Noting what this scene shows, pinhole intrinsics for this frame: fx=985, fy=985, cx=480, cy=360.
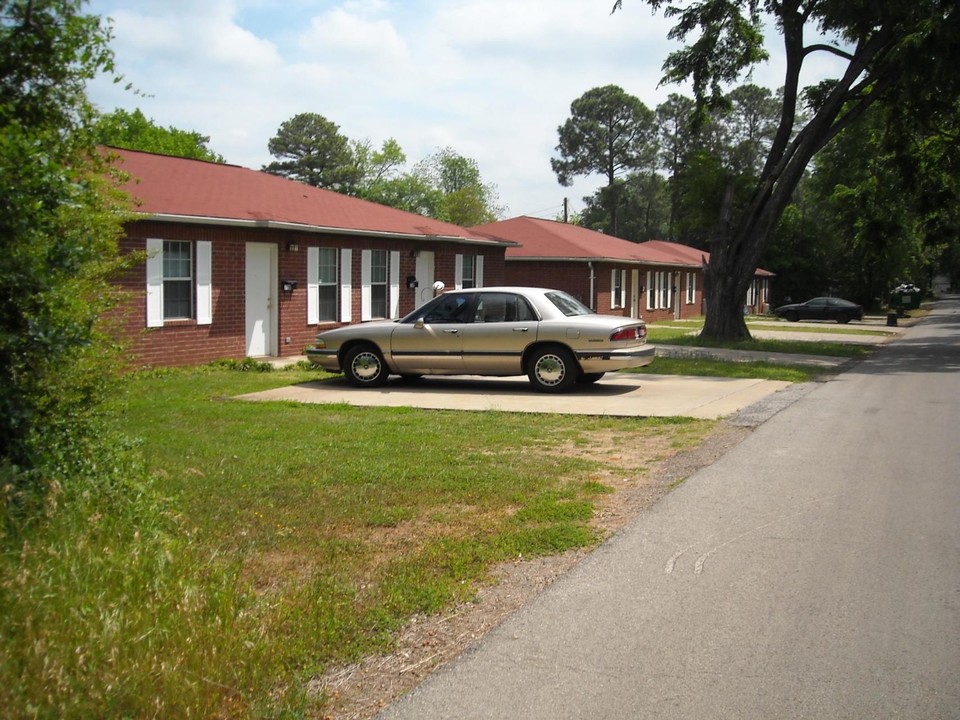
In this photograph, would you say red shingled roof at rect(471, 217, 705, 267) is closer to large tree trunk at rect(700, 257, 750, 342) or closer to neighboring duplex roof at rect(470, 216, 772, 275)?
neighboring duplex roof at rect(470, 216, 772, 275)

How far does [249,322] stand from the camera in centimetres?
1942

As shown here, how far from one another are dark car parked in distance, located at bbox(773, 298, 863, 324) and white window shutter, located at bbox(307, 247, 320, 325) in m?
36.8

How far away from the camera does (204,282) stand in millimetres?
18156

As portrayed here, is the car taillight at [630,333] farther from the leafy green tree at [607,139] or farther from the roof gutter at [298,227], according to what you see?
the leafy green tree at [607,139]

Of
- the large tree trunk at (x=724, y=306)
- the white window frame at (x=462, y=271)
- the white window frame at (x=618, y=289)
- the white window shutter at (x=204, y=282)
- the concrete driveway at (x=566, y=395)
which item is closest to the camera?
the concrete driveway at (x=566, y=395)

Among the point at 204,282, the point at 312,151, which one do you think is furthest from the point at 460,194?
the point at 204,282

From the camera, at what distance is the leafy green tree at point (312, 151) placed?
73.6 metres

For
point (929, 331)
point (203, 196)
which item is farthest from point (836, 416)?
point (929, 331)

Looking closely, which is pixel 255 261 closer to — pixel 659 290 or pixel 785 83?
pixel 785 83

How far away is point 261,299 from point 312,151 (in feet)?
187

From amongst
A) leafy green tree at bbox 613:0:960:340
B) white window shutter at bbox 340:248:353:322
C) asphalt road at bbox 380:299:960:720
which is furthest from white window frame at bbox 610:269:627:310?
asphalt road at bbox 380:299:960:720

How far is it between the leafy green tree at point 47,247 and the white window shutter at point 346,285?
49.9 feet

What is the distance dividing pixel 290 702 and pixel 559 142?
7870cm

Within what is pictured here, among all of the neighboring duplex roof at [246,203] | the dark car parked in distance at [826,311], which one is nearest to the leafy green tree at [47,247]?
the neighboring duplex roof at [246,203]
